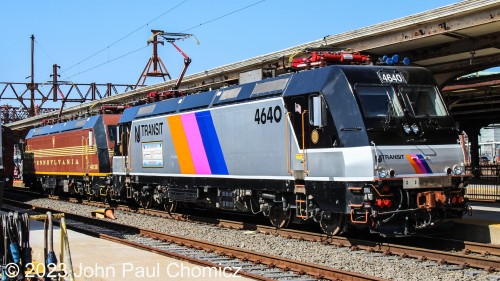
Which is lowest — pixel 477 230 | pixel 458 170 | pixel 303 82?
pixel 477 230

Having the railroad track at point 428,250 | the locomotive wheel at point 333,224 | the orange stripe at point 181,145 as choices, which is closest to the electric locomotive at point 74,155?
the orange stripe at point 181,145

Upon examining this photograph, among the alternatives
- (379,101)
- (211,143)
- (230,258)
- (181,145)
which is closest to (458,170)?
(379,101)

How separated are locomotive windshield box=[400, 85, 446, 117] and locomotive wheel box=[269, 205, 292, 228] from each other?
3.71 metres

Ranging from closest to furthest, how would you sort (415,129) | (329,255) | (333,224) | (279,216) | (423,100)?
1. (329,255)
2. (415,129)
3. (423,100)
4. (333,224)
5. (279,216)

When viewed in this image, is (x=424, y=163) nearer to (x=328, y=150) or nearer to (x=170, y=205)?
(x=328, y=150)

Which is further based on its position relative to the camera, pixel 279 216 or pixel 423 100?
pixel 279 216

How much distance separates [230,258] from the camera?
1141 centimetres

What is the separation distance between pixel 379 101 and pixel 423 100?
3.78 feet

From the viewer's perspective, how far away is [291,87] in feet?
42.5

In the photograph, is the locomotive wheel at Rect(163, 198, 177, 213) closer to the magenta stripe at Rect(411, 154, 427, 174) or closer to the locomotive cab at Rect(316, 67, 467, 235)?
the locomotive cab at Rect(316, 67, 467, 235)

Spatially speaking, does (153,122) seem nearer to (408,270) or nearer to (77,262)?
(77,262)

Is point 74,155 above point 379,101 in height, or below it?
below

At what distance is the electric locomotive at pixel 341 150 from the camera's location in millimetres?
11266

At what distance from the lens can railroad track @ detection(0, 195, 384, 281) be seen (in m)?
9.47
